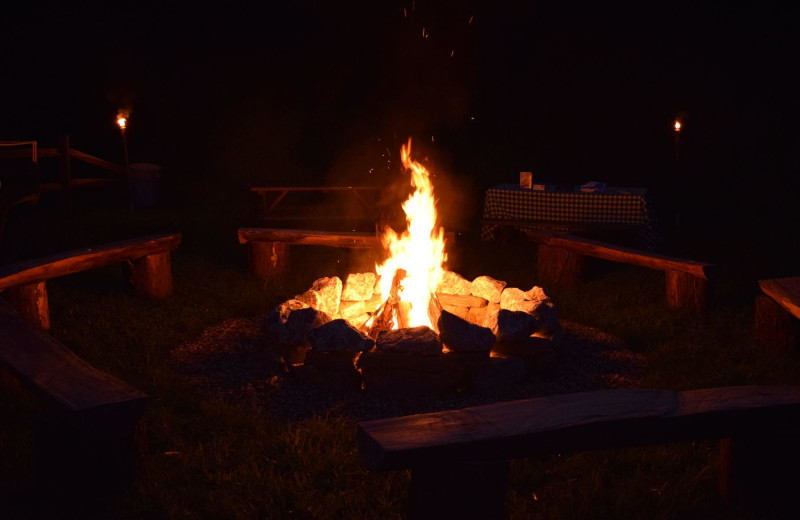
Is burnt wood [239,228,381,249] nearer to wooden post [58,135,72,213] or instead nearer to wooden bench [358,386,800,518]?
wooden bench [358,386,800,518]

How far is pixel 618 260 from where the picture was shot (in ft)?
20.8

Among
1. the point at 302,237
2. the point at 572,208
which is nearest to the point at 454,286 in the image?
the point at 302,237

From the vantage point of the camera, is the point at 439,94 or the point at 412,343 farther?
the point at 439,94

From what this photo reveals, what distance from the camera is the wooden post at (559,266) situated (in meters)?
6.92

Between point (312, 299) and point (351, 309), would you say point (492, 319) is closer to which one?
point (351, 309)

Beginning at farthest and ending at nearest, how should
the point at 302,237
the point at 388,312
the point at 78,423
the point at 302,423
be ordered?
1. the point at 302,237
2. the point at 388,312
3. the point at 302,423
4. the point at 78,423

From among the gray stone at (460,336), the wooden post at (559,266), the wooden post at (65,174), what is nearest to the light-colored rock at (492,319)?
the gray stone at (460,336)

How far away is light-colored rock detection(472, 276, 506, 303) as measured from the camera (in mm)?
5551

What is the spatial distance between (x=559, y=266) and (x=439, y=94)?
538 cm

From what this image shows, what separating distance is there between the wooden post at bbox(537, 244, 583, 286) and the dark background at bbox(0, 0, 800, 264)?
4.29 meters

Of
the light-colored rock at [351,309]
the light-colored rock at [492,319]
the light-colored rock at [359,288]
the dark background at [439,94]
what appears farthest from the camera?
the dark background at [439,94]

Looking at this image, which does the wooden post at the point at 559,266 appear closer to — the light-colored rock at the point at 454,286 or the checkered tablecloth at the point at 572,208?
the checkered tablecloth at the point at 572,208

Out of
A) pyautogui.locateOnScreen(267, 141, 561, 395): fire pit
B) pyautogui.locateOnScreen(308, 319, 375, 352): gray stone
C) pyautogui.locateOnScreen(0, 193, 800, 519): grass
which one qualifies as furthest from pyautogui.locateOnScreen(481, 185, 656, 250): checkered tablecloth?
pyautogui.locateOnScreen(308, 319, 375, 352): gray stone

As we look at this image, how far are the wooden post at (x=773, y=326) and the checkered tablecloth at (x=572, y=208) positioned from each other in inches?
120
